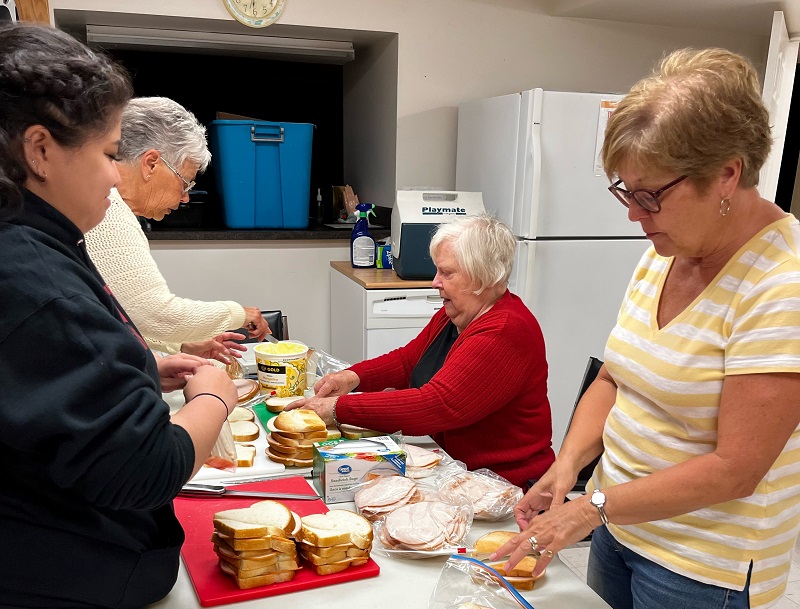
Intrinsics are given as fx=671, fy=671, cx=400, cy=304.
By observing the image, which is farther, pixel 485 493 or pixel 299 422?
pixel 299 422

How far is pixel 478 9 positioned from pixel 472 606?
124 inches

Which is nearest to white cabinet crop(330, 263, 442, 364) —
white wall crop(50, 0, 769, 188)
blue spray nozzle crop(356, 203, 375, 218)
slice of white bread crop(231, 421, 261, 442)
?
blue spray nozzle crop(356, 203, 375, 218)

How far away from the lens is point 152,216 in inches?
76.7

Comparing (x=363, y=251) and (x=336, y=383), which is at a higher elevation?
(x=363, y=251)

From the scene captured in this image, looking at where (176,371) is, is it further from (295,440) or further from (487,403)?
(487,403)

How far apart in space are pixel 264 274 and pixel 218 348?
1.64 m

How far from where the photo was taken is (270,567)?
97 centimetres

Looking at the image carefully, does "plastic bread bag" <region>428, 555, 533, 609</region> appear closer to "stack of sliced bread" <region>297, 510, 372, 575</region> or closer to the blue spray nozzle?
"stack of sliced bread" <region>297, 510, 372, 575</region>

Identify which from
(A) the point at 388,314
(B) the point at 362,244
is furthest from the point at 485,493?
(B) the point at 362,244

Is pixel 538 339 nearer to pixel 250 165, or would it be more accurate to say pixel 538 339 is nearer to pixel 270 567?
pixel 270 567

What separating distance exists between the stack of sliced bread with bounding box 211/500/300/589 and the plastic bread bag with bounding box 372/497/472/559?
155mm

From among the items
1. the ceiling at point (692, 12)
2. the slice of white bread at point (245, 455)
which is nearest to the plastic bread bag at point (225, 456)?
the slice of white bread at point (245, 455)

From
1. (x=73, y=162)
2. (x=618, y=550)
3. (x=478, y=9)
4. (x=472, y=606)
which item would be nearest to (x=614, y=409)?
(x=618, y=550)

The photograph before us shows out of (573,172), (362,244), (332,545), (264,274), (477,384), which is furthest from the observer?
(264,274)
